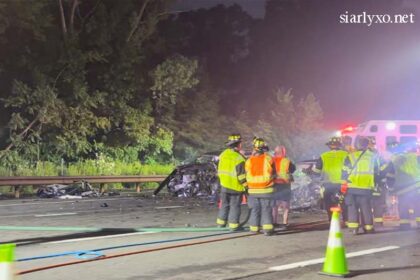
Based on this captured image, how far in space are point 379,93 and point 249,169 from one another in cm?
4261

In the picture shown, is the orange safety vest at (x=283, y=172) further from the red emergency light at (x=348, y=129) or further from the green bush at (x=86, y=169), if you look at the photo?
the green bush at (x=86, y=169)

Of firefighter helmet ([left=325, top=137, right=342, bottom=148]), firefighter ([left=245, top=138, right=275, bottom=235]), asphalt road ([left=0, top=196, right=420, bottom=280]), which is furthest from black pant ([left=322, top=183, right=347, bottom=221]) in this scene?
firefighter ([left=245, top=138, right=275, bottom=235])

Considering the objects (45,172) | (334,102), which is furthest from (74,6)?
(334,102)

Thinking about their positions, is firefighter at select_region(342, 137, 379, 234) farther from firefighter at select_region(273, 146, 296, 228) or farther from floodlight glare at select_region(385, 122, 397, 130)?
floodlight glare at select_region(385, 122, 397, 130)

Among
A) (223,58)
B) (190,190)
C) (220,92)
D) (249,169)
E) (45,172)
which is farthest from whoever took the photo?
(223,58)

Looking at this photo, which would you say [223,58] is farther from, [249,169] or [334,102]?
[249,169]

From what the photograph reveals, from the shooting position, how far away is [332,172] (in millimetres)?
11047

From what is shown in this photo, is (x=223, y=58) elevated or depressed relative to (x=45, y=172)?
elevated

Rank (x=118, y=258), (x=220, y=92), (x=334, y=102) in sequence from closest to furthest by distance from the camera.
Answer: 1. (x=118, y=258)
2. (x=220, y=92)
3. (x=334, y=102)

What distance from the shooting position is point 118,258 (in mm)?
7836

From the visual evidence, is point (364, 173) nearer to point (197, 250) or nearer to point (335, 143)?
point (335, 143)

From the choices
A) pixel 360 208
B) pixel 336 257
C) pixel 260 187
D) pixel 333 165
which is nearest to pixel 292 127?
pixel 333 165

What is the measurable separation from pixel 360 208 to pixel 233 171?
2.35 meters

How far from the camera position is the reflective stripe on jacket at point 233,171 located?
10451 mm
